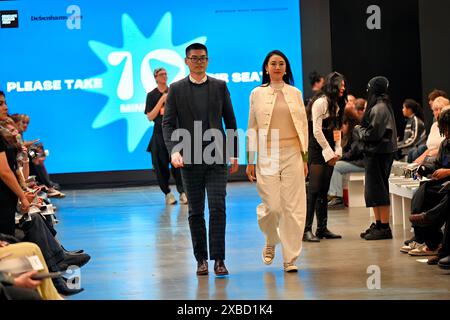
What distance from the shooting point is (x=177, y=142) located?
6359mm

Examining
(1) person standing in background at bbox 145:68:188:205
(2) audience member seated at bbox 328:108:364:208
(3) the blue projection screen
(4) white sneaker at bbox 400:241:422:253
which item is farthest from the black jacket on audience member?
(3) the blue projection screen

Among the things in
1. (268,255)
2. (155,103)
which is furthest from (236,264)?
(155,103)

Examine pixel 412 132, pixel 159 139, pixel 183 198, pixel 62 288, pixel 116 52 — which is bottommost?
pixel 183 198

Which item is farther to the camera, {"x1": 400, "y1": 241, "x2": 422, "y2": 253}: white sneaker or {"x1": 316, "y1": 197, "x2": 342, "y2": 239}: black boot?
{"x1": 316, "y1": 197, "x2": 342, "y2": 239}: black boot

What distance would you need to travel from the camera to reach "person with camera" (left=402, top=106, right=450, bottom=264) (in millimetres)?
6449

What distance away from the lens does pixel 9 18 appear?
14.6 m

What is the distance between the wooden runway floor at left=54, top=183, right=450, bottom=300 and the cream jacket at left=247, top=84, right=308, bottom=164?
0.89m

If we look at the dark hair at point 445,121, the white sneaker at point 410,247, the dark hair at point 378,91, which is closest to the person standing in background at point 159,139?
the dark hair at point 378,91

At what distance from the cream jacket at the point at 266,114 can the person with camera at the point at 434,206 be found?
91cm

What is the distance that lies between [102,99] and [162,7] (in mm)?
1688

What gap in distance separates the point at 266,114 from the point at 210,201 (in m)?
0.71

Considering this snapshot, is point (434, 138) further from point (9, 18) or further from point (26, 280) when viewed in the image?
point (9, 18)

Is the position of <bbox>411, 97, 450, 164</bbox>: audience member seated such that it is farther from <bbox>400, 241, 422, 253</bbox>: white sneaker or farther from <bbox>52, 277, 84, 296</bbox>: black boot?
<bbox>52, 277, 84, 296</bbox>: black boot
